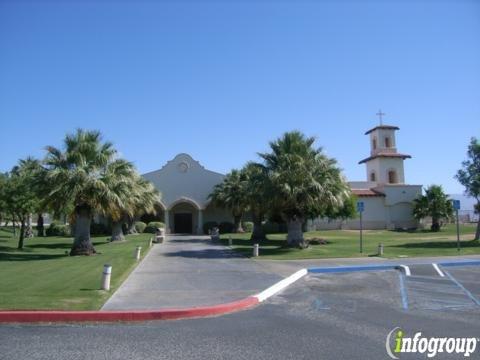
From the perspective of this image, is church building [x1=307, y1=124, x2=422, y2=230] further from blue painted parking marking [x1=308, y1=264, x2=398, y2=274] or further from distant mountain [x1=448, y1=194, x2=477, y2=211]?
blue painted parking marking [x1=308, y1=264, x2=398, y2=274]

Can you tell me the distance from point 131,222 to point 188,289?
35.4 m

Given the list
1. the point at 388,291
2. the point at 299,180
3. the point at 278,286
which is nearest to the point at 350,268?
the point at 388,291

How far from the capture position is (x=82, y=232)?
982 inches

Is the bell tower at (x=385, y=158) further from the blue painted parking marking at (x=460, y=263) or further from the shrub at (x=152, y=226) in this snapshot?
the blue painted parking marking at (x=460, y=263)

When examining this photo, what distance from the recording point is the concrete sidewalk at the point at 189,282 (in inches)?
426

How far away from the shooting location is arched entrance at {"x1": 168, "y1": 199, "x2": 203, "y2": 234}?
5247 centimetres

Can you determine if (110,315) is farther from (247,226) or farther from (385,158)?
(385,158)

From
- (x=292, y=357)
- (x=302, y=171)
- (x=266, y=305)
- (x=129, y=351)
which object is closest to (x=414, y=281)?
(x=266, y=305)

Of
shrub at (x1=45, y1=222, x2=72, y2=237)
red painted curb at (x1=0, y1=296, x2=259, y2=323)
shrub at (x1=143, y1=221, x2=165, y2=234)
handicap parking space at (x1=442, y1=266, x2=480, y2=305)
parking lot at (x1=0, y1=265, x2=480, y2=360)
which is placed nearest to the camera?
parking lot at (x1=0, y1=265, x2=480, y2=360)

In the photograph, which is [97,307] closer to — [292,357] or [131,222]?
[292,357]

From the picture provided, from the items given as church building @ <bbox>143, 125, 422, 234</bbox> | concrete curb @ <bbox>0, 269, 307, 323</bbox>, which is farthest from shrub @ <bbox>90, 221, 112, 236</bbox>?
concrete curb @ <bbox>0, 269, 307, 323</bbox>

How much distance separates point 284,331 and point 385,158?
2137 inches

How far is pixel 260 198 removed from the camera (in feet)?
89.7

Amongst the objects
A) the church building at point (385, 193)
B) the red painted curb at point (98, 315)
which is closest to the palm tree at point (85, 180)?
the red painted curb at point (98, 315)
